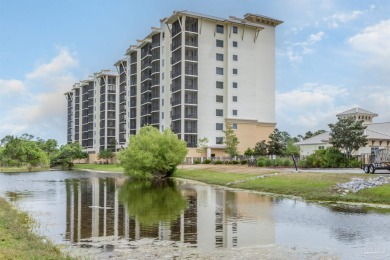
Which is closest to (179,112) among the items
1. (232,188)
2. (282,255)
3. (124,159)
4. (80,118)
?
(124,159)

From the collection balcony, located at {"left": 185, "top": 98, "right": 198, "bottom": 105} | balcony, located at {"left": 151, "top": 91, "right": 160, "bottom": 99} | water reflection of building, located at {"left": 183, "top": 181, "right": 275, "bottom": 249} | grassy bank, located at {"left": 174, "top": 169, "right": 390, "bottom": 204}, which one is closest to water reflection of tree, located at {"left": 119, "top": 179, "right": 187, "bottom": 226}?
water reflection of building, located at {"left": 183, "top": 181, "right": 275, "bottom": 249}

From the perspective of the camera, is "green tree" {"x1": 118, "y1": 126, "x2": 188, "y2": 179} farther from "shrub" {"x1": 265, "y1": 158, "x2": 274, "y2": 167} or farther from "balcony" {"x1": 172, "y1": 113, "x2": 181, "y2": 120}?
"balcony" {"x1": 172, "y1": 113, "x2": 181, "y2": 120}

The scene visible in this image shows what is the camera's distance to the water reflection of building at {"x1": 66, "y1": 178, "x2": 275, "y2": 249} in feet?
60.8

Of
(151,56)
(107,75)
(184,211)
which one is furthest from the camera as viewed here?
(107,75)

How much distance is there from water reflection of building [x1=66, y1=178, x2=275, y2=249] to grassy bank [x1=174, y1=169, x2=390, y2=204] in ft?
15.5

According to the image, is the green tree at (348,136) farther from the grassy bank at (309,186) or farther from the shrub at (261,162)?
the grassy bank at (309,186)

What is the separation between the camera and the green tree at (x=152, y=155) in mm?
64062

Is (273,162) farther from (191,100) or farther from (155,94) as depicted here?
(155,94)

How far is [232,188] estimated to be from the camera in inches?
1781

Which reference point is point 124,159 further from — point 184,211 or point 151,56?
point 151,56

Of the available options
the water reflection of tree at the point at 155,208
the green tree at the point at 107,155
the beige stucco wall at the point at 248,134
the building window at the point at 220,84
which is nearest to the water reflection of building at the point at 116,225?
the water reflection of tree at the point at 155,208

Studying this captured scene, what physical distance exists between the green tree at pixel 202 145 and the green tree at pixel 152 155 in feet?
72.2

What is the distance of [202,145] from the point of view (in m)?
91.6

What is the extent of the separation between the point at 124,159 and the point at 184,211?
41208mm
